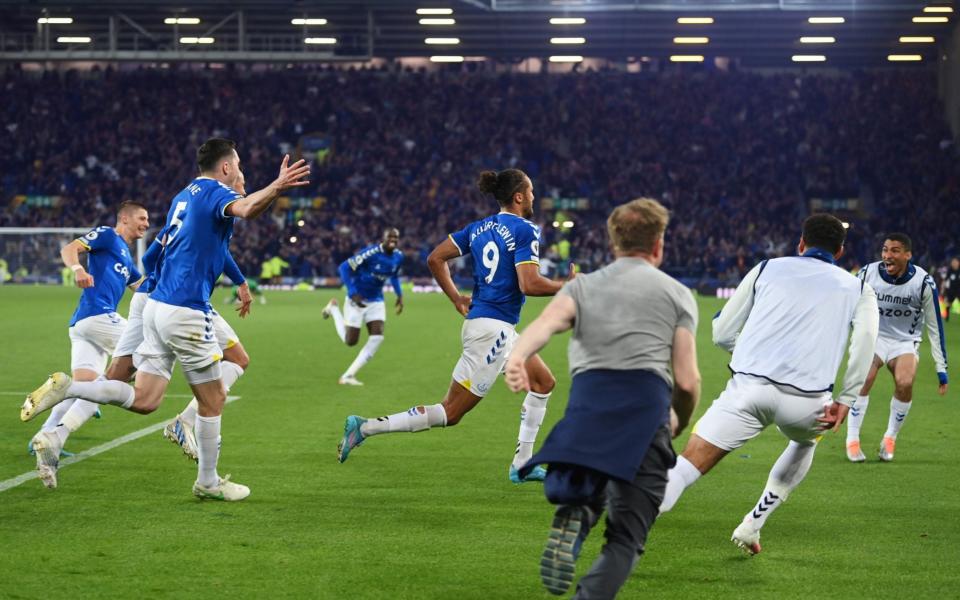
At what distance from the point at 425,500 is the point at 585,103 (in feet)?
153

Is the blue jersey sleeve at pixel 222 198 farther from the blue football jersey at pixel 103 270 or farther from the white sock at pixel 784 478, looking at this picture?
the white sock at pixel 784 478

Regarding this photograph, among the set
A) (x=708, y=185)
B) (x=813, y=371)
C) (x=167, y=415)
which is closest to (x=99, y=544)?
(x=813, y=371)

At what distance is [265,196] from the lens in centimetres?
688

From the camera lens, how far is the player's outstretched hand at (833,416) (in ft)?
19.8

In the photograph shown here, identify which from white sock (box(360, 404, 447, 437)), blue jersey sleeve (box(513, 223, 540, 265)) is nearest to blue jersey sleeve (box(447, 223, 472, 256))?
blue jersey sleeve (box(513, 223, 540, 265))

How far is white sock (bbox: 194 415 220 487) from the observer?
777 cm

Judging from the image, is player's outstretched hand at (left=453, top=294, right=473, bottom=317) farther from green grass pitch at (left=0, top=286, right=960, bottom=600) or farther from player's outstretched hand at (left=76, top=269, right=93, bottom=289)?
player's outstretched hand at (left=76, top=269, right=93, bottom=289)

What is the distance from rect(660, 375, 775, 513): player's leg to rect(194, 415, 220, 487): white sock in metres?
3.29

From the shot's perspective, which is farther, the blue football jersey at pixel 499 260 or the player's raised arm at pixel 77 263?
the player's raised arm at pixel 77 263

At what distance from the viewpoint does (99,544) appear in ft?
21.7

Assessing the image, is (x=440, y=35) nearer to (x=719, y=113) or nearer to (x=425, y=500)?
(x=719, y=113)

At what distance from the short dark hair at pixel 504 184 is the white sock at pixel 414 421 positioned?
1601 mm

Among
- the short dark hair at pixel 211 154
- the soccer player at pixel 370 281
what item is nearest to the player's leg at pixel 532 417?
the short dark hair at pixel 211 154

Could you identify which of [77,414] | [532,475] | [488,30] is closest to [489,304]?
[532,475]
